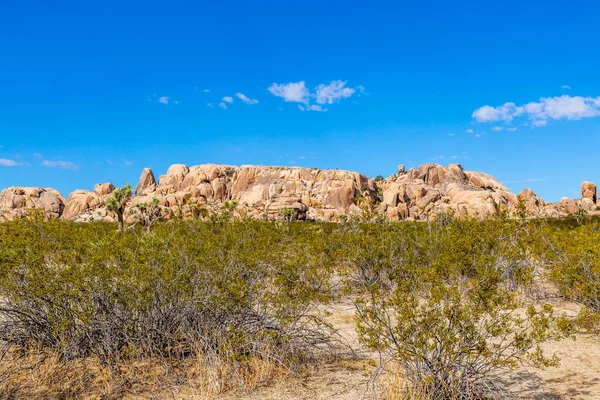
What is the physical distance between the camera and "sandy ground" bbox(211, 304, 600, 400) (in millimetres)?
8078

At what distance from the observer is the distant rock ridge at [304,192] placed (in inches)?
3893

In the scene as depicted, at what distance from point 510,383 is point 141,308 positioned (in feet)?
22.7

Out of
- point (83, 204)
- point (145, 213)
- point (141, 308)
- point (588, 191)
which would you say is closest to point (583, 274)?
point (141, 308)

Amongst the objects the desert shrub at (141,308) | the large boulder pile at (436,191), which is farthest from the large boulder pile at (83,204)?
the desert shrub at (141,308)

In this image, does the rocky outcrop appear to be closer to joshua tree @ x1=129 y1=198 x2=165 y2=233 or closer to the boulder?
joshua tree @ x1=129 y1=198 x2=165 y2=233

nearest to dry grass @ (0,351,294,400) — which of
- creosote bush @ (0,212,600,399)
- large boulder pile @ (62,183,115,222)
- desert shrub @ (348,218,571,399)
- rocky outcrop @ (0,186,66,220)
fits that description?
creosote bush @ (0,212,600,399)

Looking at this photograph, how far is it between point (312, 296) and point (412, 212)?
3950 inches

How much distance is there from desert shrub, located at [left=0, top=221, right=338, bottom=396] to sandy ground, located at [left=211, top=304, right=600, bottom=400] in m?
0.53

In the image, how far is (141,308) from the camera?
8.55m

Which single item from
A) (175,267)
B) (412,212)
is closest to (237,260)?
(175,267)

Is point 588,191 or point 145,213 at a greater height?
point 588,191

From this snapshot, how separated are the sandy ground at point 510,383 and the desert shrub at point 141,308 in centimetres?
53

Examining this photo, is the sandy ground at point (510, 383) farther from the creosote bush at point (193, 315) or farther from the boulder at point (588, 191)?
the boulder at point (588, 191)

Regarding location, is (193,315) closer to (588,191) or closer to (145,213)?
(145,213)
